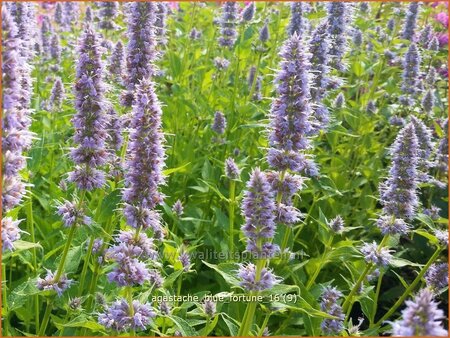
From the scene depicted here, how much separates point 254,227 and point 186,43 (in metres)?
4.84

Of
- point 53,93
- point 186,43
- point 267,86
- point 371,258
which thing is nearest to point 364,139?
point 267,86

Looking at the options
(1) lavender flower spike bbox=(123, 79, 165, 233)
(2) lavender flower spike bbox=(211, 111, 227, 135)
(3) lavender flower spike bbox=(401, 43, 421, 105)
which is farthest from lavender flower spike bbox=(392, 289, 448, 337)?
(3) lavender flower spike bbox=(401, 43, 421, 105)

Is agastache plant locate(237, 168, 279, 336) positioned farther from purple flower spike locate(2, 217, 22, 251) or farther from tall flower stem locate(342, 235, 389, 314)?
purple flower spike locate(2, 217, 22, 251)

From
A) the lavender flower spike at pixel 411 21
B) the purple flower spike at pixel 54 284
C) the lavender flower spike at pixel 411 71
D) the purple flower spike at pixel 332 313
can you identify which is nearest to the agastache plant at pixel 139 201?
the purple flower spike at pixel 54 284

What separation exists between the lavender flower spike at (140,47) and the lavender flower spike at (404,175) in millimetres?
1721

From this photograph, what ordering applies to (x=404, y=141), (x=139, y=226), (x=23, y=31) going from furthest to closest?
(x=23, y=31)
(x=404, y=141)
(x=139, y=226)

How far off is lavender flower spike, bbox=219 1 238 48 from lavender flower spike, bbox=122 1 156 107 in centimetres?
330

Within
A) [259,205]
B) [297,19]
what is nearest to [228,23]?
[297,19]

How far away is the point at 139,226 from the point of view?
10.8 ft

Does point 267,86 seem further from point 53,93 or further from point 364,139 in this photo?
point 53,93

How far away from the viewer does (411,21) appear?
7.67 meters

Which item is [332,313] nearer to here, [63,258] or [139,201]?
[139,201]

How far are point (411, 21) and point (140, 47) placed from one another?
489cm

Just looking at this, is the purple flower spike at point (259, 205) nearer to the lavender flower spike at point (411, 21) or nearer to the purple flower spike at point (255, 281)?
the purple flower spike at point (255, 281)
